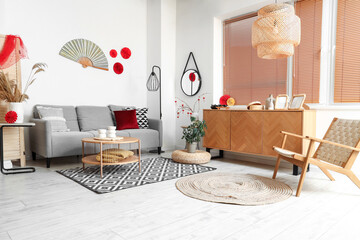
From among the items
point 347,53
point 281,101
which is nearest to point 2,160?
point 281,101

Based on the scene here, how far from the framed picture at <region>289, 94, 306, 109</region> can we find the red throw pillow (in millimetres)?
2672

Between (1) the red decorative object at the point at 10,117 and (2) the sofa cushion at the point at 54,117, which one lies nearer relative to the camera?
(1) the red decorative object at the point at 10,117

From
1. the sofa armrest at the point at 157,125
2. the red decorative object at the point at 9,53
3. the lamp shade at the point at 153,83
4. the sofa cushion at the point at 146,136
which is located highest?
the red decorative object at the point at 9,53

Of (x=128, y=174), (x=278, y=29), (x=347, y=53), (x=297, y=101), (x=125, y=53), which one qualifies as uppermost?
(x=125, y=53)

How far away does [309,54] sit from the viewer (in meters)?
3.82

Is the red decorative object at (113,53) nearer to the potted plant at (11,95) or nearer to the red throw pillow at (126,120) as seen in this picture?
the red throw pillow at (126,120)

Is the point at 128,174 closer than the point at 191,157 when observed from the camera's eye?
Yes

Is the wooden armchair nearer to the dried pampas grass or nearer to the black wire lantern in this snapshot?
the black wire lantern

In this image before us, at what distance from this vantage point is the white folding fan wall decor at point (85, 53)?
15.3 feet

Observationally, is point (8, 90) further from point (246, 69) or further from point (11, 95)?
point (246, 69)

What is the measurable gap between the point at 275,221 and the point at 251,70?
311 centimetres

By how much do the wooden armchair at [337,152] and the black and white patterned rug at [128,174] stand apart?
4.11 feet

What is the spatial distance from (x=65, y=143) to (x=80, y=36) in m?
2.17

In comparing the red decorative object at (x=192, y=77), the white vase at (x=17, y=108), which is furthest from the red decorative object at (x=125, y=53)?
the white vase at (x=17, y=108)
